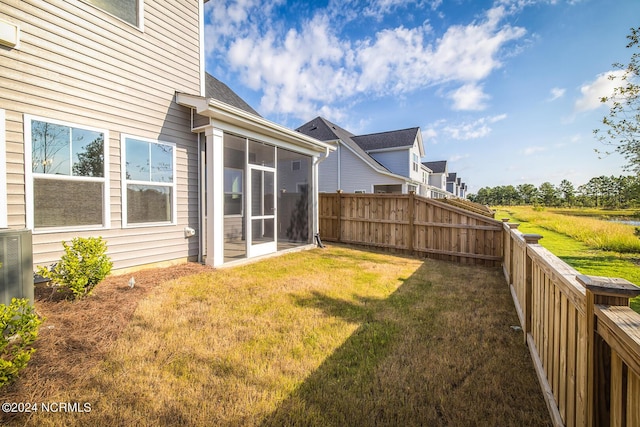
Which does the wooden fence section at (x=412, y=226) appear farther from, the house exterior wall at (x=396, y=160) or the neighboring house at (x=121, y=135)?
the house exterior wall at (x=396, y=160)

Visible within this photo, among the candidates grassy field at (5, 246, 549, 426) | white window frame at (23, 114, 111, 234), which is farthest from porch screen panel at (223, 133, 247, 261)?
grassy field at (5, 246, 549, 426)

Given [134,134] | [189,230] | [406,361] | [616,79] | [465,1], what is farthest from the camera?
[465,1]

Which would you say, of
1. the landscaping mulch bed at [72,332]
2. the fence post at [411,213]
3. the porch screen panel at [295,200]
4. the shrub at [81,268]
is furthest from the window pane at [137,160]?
the fence post at [411,213]

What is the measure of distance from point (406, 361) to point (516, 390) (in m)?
0.87

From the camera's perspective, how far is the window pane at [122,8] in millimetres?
4715

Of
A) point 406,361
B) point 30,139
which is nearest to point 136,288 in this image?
point 30,139

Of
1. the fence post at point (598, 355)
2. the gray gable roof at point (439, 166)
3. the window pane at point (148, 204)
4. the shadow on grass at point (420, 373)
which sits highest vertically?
the gray gable roof at point (439, 166)

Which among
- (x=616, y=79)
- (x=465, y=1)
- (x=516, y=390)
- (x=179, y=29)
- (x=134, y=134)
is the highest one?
(x=465, y=1)

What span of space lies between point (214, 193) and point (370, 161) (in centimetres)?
1232

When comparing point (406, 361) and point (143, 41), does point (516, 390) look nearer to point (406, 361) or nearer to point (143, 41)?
point (406, 361)

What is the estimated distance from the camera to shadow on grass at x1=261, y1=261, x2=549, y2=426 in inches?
75.5

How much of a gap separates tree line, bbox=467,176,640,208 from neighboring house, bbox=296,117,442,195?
2421 centimetres

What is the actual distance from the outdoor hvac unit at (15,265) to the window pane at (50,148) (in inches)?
65.2

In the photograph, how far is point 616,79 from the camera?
6.60m
